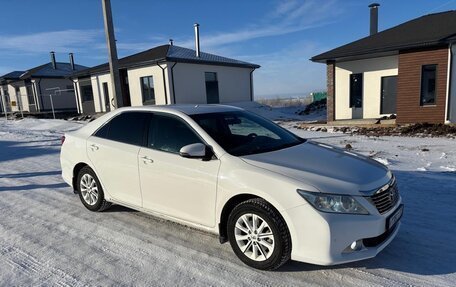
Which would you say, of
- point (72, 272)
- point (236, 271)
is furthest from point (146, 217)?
point (236, 271)

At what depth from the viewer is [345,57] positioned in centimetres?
1617

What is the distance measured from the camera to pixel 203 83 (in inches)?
956

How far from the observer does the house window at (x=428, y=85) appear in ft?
46.0

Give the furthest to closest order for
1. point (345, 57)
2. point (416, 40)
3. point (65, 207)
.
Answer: point (345, 57) → point (416, 40) → point (65, 207)

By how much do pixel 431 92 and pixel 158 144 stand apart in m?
14.4

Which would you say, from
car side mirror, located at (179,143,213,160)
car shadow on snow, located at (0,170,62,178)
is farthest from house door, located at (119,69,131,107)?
car side mirror, located at (179,143,213,160)

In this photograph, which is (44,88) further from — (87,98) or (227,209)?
(227,209)

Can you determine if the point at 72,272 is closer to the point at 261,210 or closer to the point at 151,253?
the point at 151,253

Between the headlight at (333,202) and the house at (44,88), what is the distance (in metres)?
33.4

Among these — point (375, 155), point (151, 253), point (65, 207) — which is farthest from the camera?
point (375, 155)

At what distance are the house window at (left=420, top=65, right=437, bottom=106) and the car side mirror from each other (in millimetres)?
14111

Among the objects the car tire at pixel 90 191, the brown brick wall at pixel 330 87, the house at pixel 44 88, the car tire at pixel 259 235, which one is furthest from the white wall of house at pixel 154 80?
the car tire at pixel 259 235

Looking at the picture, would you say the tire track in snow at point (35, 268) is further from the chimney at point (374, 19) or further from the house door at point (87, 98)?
the house door at point (87, 98)

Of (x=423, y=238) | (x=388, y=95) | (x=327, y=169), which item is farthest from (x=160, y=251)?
(x=388, y=95)
